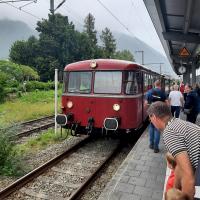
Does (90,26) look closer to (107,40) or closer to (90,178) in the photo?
(107,40)

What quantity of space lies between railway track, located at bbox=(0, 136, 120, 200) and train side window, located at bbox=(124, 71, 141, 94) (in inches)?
71.8

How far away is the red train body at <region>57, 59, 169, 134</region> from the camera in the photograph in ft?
33.5

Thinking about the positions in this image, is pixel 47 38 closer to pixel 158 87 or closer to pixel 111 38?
pixel 111 38

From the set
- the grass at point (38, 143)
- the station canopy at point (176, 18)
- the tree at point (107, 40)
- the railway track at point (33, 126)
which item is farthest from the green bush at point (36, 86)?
the tree at point (107, 40)

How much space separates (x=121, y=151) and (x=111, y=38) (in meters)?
84.8

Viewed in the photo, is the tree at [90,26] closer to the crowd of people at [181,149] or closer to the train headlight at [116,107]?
the train headlight at [116,107]

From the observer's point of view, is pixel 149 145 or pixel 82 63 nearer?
pixel 149 145

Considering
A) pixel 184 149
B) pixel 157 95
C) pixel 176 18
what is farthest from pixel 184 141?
pixel 176 18

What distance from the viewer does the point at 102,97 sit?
10.4 m

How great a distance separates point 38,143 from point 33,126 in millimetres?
4097

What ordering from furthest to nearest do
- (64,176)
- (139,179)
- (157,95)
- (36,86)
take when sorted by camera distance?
(36,86) < (157,95) < (64,176) < (139,179)

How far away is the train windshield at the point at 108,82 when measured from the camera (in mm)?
10359

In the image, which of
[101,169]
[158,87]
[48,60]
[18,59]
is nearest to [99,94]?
[158,87]

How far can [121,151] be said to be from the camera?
10984mm
